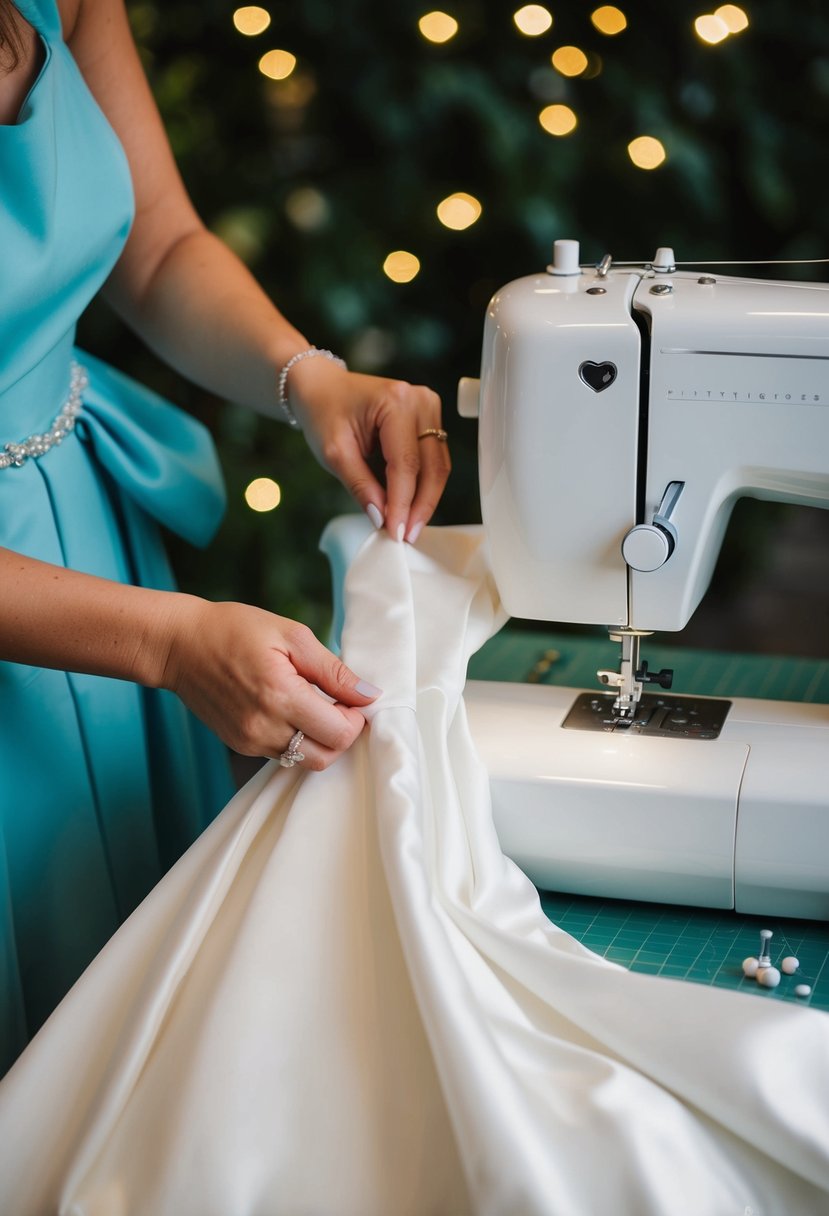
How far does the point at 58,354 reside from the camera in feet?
4.08

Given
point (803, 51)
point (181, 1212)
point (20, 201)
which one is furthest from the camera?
point (803, 51)

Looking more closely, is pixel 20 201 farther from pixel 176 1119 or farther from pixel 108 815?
pixel 176 1119

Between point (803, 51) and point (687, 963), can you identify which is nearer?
point (687, 963)

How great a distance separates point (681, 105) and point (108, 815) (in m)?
2.03

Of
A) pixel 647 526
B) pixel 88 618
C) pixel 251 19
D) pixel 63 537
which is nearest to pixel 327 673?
pixel 88 618

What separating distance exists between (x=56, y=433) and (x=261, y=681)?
49 cm

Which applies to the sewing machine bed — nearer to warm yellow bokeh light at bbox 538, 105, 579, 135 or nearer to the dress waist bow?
the dress waist bow

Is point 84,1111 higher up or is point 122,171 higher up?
point 122,171

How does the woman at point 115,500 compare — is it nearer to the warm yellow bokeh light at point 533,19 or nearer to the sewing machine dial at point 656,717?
the sewing machine dial at point 656,717

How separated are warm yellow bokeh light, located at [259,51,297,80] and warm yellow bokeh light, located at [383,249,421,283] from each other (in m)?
0.41

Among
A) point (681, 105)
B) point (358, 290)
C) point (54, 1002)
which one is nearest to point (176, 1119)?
point (54, 1002)

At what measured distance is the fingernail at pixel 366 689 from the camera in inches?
37.1

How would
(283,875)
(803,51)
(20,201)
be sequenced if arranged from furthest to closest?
(803,51)
(20,201)
(283,875)

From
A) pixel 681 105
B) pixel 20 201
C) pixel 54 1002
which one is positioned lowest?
pixel 54 1002
